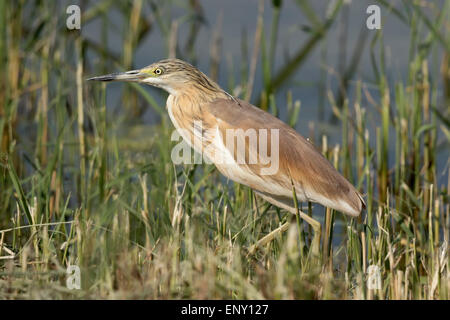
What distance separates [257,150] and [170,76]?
0.54 m

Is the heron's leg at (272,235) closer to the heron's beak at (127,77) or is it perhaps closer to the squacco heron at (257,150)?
the squacco heron at (257,150)

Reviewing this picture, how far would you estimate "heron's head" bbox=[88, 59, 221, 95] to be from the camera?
360cm

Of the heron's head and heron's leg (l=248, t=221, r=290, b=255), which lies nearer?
heron's leg (l=248, t=221, r=290, b=255)

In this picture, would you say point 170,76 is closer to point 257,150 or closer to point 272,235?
point 257,150

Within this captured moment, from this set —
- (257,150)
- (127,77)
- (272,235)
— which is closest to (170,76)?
(127,77)

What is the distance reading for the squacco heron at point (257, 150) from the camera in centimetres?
345

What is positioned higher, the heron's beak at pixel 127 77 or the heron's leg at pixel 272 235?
the heron's beak at pixel 127 77

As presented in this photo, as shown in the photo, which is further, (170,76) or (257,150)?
(170,76)

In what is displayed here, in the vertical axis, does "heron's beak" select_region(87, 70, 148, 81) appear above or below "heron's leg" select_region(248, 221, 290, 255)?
above

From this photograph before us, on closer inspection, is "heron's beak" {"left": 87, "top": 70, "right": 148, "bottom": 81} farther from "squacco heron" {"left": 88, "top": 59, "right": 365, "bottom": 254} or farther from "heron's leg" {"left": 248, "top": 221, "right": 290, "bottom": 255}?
"heron's leg" {"left": 248, "top": 221, "right": 290, "bottom": 255}

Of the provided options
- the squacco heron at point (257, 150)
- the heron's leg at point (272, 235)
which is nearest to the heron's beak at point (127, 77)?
the squacco heron at point (257, 150)

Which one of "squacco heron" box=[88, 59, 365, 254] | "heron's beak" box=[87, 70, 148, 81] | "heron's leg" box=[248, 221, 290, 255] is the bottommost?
"heron's leg" box=[248, 221, 290, 255]

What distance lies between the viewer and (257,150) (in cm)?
350

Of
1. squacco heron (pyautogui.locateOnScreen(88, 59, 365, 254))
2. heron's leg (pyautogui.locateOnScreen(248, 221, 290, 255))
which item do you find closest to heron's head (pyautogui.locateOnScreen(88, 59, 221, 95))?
squacco heron (pyautogui.locateOnScreen(88, 59, 365, 254))
